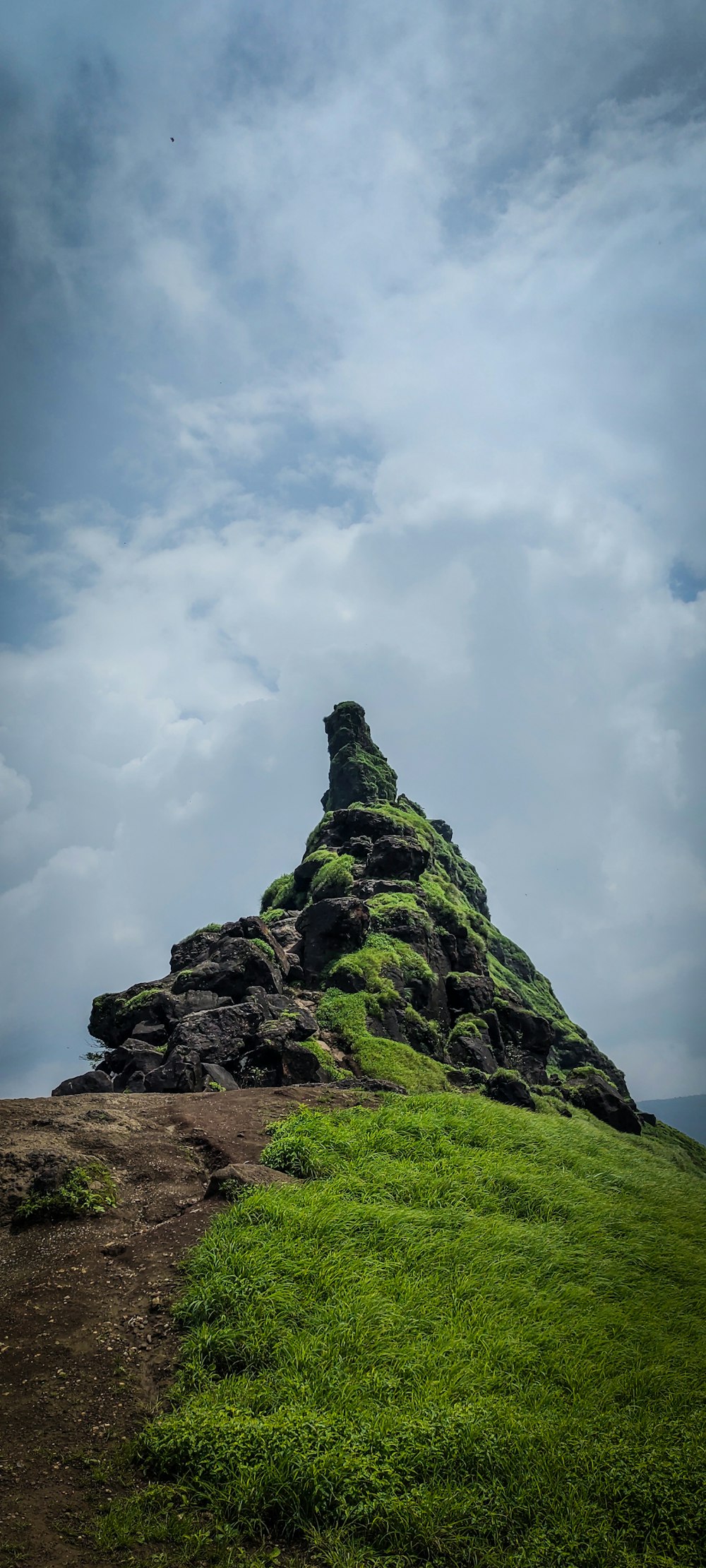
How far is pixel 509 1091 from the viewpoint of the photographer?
28.8 meters

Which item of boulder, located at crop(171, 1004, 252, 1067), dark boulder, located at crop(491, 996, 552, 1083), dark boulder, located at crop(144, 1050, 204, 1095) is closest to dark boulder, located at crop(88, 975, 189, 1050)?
boulder, located at crop(171, 1004, 252, 1067)

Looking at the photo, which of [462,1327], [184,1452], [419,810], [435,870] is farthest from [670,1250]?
[419,810]

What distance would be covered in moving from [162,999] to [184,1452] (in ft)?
73.3

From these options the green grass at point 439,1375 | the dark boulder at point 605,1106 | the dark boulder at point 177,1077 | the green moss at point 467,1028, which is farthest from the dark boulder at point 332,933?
the green grass at point 439,1375

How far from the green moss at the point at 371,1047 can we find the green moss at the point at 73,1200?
48.0ft

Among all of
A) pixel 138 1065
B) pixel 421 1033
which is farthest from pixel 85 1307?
pixel 421 1033

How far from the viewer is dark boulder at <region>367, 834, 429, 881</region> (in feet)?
141

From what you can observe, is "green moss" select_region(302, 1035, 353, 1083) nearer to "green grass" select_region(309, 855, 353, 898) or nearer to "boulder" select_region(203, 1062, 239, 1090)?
"boulder" select_region(203, 1062, 239, 1090)

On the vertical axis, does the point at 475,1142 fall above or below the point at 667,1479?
above

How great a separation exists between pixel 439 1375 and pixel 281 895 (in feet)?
138

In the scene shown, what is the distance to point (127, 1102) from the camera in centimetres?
1662

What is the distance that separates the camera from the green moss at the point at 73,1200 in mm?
10438

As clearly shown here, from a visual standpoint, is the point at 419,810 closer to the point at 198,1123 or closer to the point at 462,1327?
the point at 198,1123

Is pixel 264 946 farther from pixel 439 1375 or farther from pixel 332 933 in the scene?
pixel 439 1375
